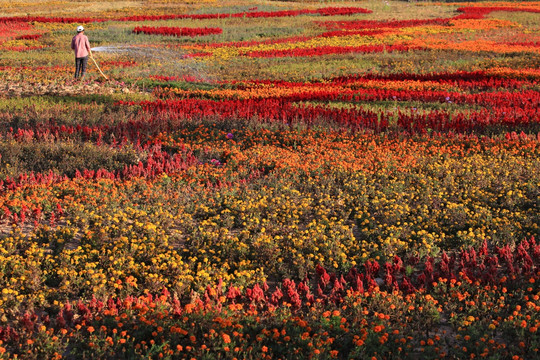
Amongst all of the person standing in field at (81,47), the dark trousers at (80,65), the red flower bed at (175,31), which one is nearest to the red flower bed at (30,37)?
the red flower bed at (175,31)

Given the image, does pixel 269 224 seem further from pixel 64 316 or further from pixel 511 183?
pixel 511 183

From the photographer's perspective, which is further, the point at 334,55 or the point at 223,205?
the point at 334,55

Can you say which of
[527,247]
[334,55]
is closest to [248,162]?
[527,247]

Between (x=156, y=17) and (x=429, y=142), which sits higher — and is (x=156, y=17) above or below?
above

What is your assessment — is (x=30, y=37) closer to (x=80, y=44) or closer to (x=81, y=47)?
(x=81, y=47)

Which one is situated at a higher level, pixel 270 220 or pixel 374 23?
pixel 374 23

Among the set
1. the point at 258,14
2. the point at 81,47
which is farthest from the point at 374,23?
the point at 81,47

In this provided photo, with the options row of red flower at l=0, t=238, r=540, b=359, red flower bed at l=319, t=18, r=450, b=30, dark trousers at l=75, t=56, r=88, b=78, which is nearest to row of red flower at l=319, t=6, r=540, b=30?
red flower bed at l=319, t=18, r=450, b=30

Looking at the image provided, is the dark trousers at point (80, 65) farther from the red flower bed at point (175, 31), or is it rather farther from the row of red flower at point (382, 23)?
the row of red flower at point (382, 23)
